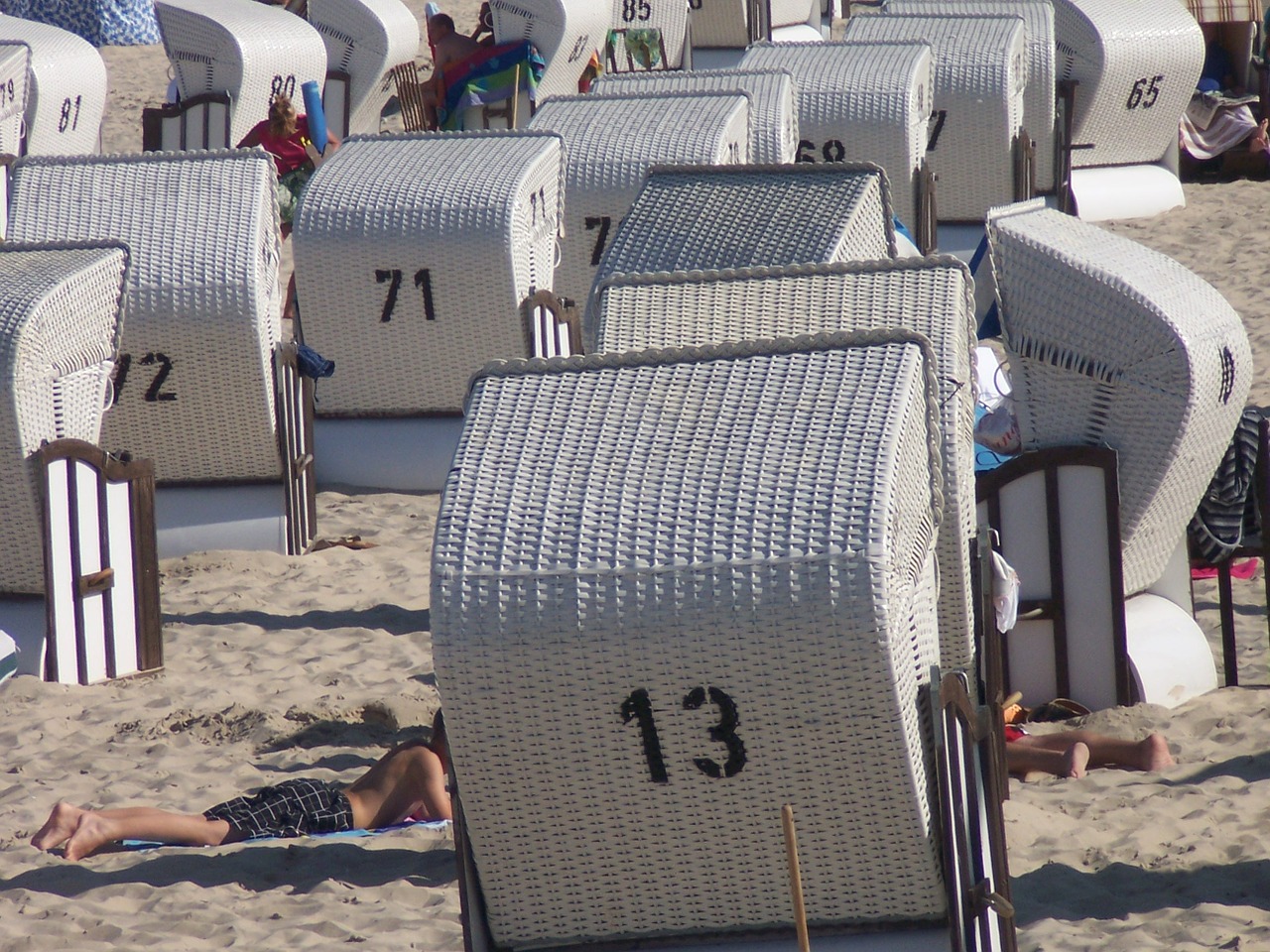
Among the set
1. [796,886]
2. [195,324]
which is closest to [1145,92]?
[195,324]

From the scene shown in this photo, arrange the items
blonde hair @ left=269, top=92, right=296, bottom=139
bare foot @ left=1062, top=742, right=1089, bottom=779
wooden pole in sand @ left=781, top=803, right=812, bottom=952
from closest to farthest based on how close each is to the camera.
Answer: wooden pole in sand @ left=781, top=803, right=812, bottom=952
bare foot @ left=1062, top=742, right=1089, bottom=779
blonde hair @ left=269, top=92, right=296, bottom=139

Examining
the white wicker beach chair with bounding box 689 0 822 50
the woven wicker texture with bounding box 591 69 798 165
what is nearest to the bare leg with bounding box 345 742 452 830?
the woven wicker texture with bounding box 591 69 798 165

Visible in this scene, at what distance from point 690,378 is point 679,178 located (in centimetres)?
279

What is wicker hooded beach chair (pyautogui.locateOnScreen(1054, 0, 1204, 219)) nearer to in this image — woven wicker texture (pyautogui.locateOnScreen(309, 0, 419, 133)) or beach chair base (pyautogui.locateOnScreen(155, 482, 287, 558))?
woven wicker texture (pyautogui.locateOnScreen(309, 0, 419, 133))

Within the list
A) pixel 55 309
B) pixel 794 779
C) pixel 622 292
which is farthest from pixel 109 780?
pixel 794 779

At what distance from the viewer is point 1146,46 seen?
12625mm

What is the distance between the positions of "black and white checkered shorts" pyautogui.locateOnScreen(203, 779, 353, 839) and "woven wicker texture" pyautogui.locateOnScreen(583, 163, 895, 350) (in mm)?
1728

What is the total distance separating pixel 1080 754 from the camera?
4.71 metres

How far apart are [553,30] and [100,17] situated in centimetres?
755

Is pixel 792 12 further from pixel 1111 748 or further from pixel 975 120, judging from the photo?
pixel 1111 748

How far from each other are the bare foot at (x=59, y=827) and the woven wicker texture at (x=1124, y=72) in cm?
981

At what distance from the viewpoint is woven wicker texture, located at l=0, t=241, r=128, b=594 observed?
5238mm

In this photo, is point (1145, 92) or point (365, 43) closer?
point (1145, 92)

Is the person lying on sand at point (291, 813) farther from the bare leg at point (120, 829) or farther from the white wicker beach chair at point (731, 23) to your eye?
the white wicker beach chair at point (731, 23)
